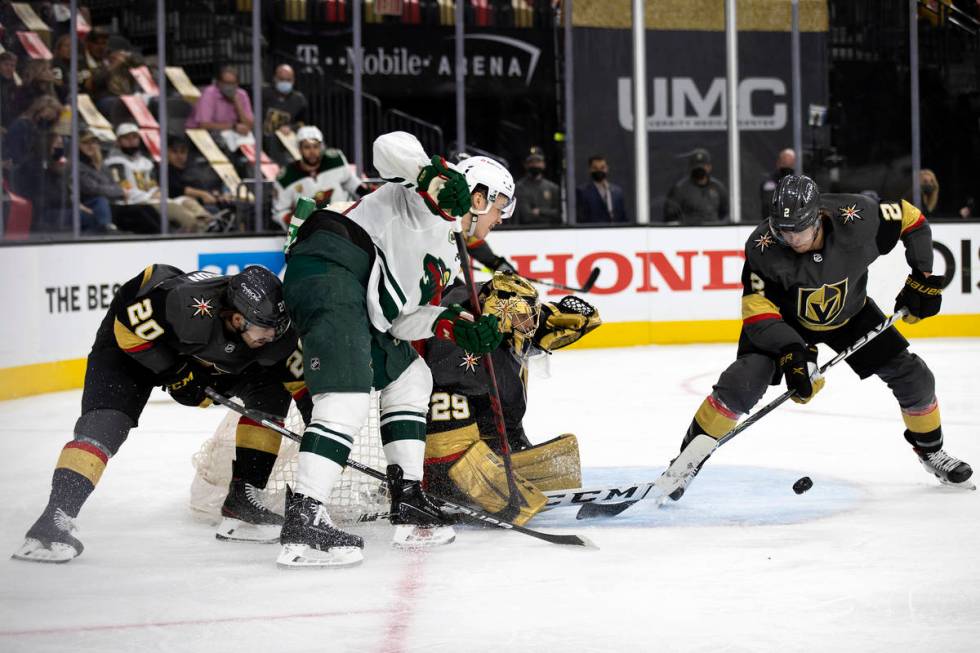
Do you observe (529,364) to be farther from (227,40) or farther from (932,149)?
(932,149)

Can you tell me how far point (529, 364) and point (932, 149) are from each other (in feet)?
21.0

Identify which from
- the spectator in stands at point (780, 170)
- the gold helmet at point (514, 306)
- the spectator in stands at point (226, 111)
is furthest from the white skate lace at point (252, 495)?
the spectator in stands at point (780, 170)

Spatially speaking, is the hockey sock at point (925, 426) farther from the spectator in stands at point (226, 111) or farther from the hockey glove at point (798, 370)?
the spectator in stands at point (226, 111)

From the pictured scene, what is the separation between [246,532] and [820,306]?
62.4 inches

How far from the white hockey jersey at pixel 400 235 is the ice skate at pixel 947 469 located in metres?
1.56

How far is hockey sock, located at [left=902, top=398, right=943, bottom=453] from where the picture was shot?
3875 millimetres

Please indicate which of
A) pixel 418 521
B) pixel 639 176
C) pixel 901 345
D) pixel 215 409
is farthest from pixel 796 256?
pixel 639 176

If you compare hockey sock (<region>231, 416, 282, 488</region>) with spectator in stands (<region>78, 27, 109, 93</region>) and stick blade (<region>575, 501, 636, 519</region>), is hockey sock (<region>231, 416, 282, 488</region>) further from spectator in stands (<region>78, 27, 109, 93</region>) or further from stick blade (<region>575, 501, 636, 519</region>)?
spectator in stands (<region>78, 27, 109, 93</region>)

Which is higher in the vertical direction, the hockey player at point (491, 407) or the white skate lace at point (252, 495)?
the hockey player at point (491, 407)

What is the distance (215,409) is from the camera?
5871 mm

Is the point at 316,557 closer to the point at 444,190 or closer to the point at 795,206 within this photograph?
the point at 444,190

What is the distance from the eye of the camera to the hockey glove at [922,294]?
3812 millimetres

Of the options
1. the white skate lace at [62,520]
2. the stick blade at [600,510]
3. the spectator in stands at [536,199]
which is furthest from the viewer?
the spectator in stands at [536,199]

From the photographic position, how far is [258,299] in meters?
3.07
